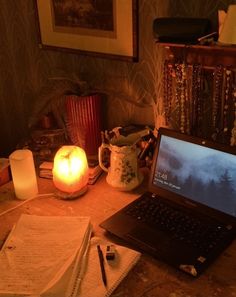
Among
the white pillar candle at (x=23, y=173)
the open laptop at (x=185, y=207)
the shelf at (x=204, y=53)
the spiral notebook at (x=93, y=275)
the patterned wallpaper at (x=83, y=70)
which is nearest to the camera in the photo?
the spiral notebook at (x=93, y=275)

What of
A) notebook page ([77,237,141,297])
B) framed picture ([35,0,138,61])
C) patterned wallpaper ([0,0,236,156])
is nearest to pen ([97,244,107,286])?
notebook page ([77,237,141,297])

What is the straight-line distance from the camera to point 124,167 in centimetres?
135

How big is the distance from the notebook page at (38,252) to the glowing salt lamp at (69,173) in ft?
0.51

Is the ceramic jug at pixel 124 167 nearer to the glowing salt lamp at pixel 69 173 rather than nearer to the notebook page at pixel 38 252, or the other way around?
the glowing salt lamp at pixel 69 173

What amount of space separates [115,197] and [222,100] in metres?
0.48

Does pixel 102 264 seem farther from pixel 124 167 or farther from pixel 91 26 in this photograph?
pixel 91 26

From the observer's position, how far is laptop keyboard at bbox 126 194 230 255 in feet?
3.50

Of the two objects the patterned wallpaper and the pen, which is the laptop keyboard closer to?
the pen

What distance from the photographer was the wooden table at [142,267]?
3.05ft

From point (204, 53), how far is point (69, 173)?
60cm

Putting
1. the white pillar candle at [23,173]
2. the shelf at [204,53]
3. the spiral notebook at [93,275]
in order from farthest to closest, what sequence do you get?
the white pillar candle at [23,173] → the shelf at [204,53] → the spiral notebook at [93,275]

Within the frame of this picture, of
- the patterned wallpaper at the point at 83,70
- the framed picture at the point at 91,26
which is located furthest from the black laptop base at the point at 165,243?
the framed picture at the point at 91,26

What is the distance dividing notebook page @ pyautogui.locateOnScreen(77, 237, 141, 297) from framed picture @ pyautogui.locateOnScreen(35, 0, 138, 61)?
77cm

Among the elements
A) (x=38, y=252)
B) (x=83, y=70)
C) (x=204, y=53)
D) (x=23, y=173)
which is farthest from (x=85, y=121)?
(x=38, y=252)
